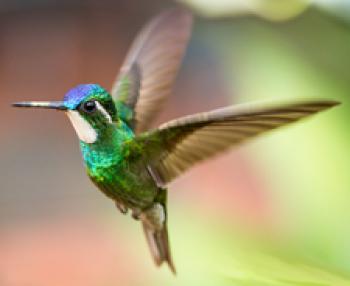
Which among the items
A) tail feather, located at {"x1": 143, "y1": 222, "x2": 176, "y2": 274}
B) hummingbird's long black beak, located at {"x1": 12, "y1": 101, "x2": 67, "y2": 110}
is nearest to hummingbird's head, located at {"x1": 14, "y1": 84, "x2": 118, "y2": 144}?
hummingbird's long black beak, located at {"x1": 12, "y1": 101, "x2": 67, "y2": 110}

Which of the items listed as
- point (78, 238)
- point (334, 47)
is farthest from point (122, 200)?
point (78, 238)

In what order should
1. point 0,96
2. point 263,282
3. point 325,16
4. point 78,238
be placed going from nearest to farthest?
point 263,282 → point 325,16 → point 78,238 → point 0,96

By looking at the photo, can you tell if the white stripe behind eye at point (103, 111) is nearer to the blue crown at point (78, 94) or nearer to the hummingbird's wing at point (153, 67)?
the blue crown at point (78, 94)

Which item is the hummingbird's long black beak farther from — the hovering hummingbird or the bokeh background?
the bokeh background

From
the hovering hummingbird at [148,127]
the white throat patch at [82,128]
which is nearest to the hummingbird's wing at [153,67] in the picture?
the hovering hummingbird at [148,127]

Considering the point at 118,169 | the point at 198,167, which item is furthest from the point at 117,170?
the point at 198,167

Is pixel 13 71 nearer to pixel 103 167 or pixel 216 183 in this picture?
pixel 216 183

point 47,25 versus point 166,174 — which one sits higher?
point 47,25
